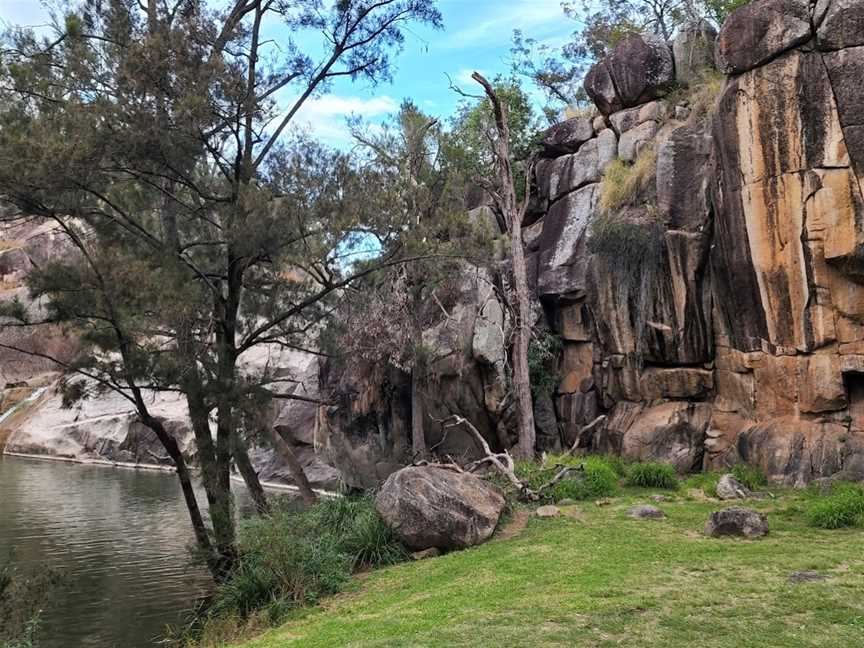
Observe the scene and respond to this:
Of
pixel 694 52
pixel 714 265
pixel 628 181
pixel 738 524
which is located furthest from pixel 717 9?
pixel 738 524

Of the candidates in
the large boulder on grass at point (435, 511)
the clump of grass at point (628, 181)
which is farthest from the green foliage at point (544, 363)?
the large boulder on grass at point (435, 511)

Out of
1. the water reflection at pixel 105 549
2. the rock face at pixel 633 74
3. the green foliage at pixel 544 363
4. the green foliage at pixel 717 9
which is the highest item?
the green foliage at pixel 717 9

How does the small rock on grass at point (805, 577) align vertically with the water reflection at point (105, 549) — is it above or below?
above

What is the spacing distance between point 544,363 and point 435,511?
8.78m

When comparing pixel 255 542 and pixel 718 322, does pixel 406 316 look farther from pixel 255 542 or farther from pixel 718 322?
pixel 255 542

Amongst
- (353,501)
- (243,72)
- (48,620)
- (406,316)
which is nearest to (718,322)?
(406,316)

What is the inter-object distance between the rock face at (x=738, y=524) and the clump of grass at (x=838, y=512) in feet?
2.91

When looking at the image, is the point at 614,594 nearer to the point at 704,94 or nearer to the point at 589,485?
the point at 589,485

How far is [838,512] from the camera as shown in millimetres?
9031

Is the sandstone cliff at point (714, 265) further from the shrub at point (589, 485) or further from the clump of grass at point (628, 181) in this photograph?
the shrub at point (589, 485)

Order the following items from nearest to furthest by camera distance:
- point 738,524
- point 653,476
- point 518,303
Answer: point 738,524, point 653,476, point 518,303

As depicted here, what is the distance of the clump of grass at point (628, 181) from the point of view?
16.2 metres

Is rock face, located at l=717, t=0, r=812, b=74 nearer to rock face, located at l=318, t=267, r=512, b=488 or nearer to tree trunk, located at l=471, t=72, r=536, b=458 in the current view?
tree trunk, located at l=471, t=72, r=536, b=458

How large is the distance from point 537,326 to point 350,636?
40.9 feet
